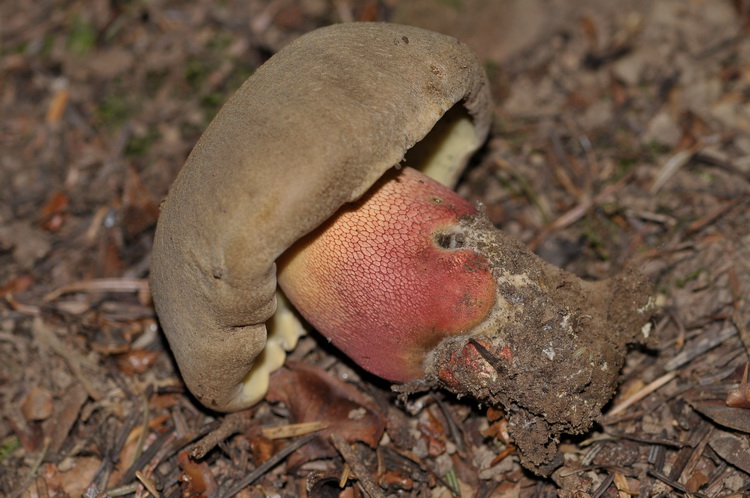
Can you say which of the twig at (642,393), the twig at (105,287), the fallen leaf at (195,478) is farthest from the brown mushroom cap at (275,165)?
the twig at (642,393)

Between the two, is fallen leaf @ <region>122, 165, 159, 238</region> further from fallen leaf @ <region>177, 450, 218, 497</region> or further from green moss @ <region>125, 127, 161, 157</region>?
fallen leaf @ <region>177, 450, 218, 497</region>

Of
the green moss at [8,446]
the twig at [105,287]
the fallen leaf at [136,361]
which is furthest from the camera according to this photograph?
the twig at [105,287]

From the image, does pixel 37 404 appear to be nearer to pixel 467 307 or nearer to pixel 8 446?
pixel 8 446

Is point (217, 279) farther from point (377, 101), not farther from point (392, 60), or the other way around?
point (392, 60)

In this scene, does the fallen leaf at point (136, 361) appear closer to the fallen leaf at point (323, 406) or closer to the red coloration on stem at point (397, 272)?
the fallen leaf at point (323, 406)

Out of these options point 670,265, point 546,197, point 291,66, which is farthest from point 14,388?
point 670,265

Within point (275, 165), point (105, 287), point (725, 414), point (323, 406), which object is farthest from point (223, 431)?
point (725, 414)

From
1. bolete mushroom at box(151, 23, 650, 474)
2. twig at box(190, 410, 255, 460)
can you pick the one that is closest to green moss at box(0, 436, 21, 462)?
twig at box(190, 410, 255, 460)
